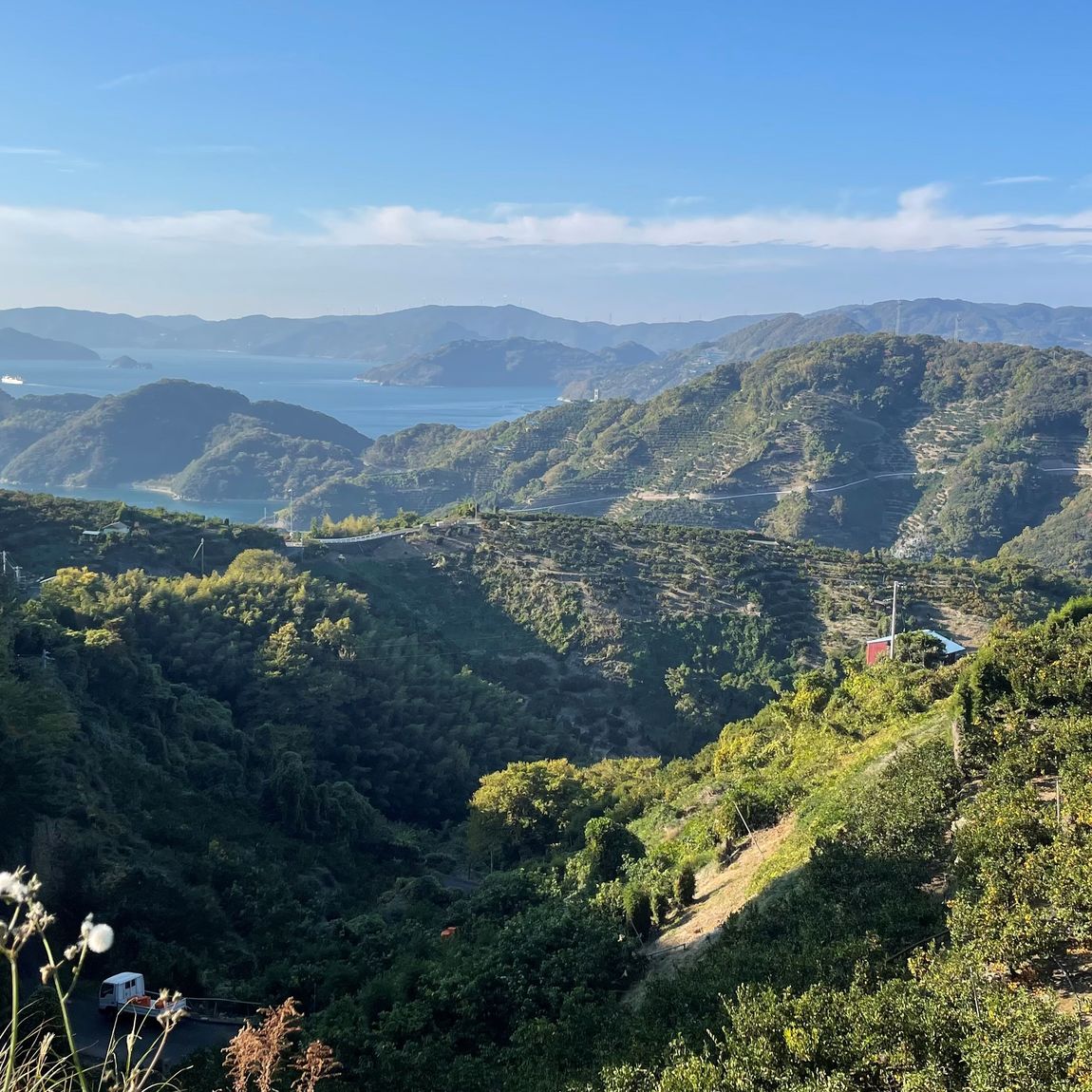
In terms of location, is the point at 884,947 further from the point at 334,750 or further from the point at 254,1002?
the point at 334,750

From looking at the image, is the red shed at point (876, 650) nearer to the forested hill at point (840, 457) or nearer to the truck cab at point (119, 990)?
the truck cab at point (119, 990)

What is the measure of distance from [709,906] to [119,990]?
8.13m

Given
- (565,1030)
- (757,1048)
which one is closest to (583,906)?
(565,1030)

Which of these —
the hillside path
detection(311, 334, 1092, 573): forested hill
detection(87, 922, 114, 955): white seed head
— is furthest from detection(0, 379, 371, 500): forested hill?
detection(87, 922, 114, 955): white seed head

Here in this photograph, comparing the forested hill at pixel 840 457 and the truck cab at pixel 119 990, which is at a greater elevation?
the forested hill at pixel 840 457

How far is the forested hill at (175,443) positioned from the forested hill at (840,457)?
51.0ft

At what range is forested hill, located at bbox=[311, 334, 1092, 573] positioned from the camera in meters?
89.6

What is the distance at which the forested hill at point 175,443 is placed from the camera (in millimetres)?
130750

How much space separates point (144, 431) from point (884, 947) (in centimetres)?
14725

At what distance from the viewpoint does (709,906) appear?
1381cm

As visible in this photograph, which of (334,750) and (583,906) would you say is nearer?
(583,906)

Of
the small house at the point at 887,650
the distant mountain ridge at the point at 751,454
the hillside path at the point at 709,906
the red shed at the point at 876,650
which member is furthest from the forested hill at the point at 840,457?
the hillside path at the point at 709,906

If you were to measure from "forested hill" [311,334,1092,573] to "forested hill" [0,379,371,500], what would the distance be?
51.0 ft

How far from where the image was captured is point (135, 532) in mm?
→ 38875
